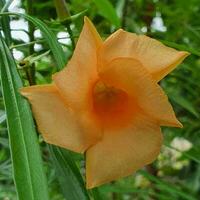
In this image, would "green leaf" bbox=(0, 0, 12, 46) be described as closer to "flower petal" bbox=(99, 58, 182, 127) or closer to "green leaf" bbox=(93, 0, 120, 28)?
"green leaf" bbox=(93, 0, 120, 28)

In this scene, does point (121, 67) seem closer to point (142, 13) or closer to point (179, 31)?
point (179, 31)

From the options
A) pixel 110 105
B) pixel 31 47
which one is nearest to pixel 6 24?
pixel 31 47

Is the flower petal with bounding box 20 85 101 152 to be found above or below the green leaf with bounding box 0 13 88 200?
above

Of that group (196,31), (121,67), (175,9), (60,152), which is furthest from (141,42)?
(175,9)

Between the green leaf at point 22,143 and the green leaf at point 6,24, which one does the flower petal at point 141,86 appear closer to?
the green leaf at point 22,143

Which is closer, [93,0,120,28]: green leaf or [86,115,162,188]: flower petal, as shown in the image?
[86,115,162,188]: flower petal

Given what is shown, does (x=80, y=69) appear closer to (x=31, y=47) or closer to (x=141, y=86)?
(x=141, y=86)

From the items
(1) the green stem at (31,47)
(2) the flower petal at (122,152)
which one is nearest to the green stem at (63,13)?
(1) the green stem at (31,47)

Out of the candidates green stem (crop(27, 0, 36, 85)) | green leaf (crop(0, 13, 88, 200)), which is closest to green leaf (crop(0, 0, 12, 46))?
green stem (crop(27, 0, 36, 85))
